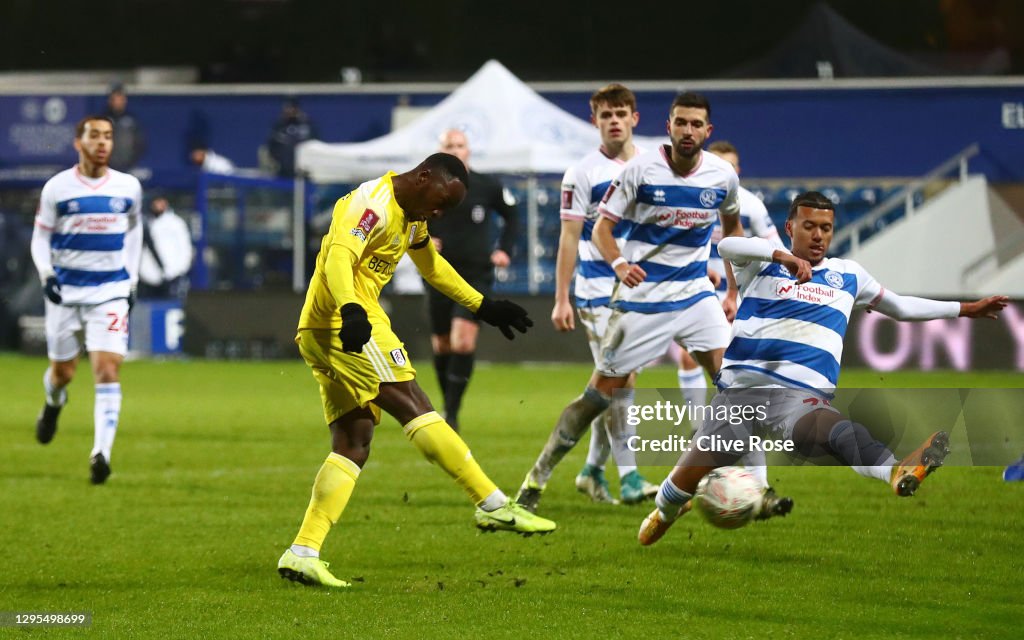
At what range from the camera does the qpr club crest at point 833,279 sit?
6.90 metres

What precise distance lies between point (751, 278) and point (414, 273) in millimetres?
16087

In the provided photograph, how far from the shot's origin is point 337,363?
6.48 m

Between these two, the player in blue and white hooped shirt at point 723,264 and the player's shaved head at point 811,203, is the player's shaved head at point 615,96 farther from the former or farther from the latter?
the player's shaved head at point 811,203

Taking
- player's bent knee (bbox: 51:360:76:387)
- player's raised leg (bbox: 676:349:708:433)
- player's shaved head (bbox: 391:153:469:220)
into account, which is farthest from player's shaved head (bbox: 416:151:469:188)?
player's bent knee (bbox: 51:360:76:387)

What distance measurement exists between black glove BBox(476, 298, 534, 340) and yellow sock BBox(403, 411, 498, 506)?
563 mm

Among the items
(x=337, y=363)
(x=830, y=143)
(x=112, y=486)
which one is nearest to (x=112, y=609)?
(x=337, y=363)

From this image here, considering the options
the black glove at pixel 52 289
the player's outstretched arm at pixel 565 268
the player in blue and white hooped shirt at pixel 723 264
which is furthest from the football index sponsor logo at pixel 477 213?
the player's outstretched arm at pixel 565 268

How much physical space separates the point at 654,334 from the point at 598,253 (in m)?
0.89

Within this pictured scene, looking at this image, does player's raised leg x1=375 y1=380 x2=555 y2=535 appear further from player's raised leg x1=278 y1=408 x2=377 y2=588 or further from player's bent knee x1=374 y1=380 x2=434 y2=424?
player's raised leg x1=278 y1=408 x2=377 y2=588

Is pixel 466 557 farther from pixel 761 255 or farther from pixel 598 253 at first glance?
pixel 598 253

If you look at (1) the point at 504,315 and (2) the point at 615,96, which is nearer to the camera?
(1) the point at 504,315

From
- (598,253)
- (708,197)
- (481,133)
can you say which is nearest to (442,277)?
(708,197)

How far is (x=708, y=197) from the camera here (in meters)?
8.09

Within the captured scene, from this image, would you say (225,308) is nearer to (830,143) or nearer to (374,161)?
(374,161)
